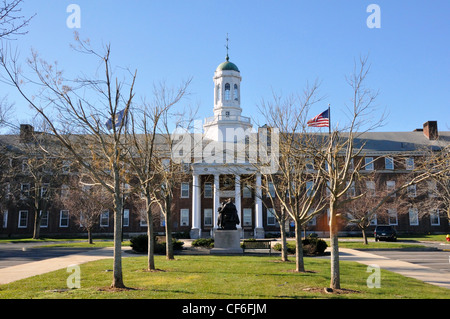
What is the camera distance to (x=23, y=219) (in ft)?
160

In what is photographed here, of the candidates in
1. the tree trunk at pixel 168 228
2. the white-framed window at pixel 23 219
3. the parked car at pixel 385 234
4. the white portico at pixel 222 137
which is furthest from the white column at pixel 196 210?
the tree trunk at pixel 168 228

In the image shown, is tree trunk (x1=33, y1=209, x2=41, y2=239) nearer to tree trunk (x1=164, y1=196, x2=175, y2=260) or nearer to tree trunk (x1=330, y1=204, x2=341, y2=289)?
tree trunk (x1=164, y1=196, x2=175, y2=260)

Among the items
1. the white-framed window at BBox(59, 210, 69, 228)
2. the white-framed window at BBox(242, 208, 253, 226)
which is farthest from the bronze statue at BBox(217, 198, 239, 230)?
the white-framed window at BBox(59, 210, 69, 228)

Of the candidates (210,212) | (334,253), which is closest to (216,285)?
(334,253)

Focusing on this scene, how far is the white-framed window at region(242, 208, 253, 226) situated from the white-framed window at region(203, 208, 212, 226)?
14.4 ft

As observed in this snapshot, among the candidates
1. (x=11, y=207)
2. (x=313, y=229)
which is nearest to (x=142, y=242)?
(x=313, y=229)

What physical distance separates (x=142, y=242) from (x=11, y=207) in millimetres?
33150

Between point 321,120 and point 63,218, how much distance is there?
42.8 meters

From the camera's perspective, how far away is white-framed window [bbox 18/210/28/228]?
48.5m

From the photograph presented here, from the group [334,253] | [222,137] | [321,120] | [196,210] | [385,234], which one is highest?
[222,137]

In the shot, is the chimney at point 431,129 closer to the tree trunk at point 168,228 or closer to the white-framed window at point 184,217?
the white-framed window at point 184,217

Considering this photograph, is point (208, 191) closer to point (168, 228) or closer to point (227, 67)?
point (227, 67)

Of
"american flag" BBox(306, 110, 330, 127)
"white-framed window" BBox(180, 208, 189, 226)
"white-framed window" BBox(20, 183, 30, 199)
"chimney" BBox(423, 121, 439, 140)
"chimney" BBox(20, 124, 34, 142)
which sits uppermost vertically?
"chimney" BBox(423, 121, 439, 140)
